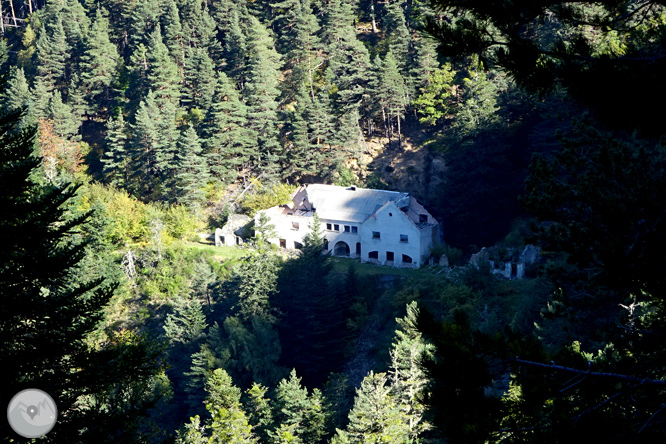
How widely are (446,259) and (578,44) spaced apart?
34714mm

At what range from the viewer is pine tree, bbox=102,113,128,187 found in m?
57.4

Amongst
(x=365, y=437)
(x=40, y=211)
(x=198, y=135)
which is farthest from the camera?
(x=198, y=135)

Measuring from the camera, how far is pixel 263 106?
56.0 meters

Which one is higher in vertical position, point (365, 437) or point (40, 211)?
point (40, 211)

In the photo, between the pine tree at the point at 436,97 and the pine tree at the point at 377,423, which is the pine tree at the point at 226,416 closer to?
the pine tree at the point at 377,423

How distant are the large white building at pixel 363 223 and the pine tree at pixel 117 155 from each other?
16.4m

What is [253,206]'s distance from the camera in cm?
5128

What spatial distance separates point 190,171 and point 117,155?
982 cm

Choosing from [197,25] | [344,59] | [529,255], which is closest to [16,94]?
[197,25]

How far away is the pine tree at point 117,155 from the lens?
57406 mm

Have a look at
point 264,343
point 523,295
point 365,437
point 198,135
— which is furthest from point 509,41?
point 198,135

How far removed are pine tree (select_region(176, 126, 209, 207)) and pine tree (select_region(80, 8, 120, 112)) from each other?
Result: 19151 millimetres

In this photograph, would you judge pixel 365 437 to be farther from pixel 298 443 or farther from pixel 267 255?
pixel 267 255

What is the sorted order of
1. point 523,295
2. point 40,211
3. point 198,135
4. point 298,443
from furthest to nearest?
point 198,135 → point 523,295 → point 298,443 → point 40,211
